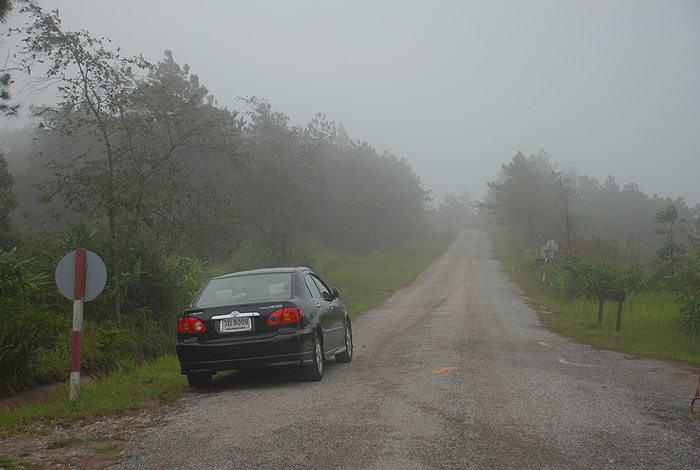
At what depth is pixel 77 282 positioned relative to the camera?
6.98m

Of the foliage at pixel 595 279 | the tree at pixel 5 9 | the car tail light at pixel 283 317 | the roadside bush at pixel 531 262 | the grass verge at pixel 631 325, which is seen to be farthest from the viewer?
the roadside bush at pixel 531 262

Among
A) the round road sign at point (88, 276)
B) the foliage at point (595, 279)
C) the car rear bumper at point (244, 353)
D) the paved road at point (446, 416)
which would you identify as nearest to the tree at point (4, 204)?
the round road sign at point (88, 276)

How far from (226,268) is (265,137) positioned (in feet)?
46.4

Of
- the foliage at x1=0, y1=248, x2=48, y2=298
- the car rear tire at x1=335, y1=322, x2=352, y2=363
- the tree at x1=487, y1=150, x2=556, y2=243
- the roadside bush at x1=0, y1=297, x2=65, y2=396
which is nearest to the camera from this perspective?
the roadside bush at x1=0, y1=297, x2=65, y2=396

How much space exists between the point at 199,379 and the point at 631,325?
11854 mm

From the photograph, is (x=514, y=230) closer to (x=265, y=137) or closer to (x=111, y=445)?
(x=265, y=137)

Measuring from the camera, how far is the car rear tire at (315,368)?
763 cm

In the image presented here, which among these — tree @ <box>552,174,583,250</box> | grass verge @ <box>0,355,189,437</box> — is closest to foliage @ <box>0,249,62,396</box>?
grass verge @ <box>0,355,189,437</box>

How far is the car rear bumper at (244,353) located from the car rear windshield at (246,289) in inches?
23.3

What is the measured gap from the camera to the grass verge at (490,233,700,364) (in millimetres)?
11641

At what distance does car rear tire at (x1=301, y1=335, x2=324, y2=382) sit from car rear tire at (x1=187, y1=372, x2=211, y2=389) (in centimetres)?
125

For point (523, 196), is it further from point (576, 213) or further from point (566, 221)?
point (566, 221)

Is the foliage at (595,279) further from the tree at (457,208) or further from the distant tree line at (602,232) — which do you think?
the tree at (457,208)

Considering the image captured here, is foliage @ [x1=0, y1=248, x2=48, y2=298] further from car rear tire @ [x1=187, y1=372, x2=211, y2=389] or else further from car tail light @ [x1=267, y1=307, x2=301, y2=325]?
car tail light @ [x1=267, y1=307, x2=301, y2=325]
